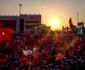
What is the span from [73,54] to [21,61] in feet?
18.8

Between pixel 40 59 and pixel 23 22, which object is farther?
pixel 23 22

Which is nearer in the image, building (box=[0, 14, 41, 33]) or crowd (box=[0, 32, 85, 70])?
crowd (box=[0, 32, 85, 70])

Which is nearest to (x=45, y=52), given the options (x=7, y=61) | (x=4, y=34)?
(x=7, y=61)

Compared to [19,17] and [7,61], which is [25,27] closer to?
[19,17]

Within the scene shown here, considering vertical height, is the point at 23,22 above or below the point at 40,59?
above

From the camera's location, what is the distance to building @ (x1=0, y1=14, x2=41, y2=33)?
270 feet

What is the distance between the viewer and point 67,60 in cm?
2586

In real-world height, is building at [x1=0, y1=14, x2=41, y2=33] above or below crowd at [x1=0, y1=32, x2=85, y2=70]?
above

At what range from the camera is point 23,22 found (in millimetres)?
84562

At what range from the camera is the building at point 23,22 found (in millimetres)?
82188

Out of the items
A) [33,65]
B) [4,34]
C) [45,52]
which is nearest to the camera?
[4,34]

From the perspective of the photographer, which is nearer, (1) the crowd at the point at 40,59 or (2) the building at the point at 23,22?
(1) the crowd at the point at 40,59

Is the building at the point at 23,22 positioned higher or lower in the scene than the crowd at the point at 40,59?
higher

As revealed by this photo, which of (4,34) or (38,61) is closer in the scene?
(4,34)
